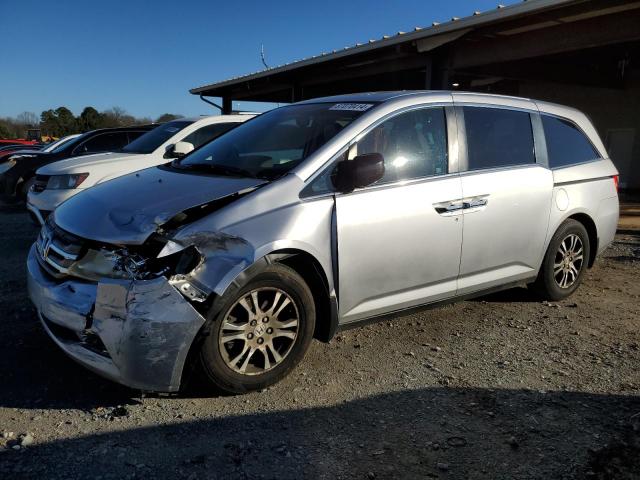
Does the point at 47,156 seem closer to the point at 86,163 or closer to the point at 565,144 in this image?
the point at 86,163

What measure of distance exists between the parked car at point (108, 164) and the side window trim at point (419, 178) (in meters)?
2.73

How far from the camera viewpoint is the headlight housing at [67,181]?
6.52 meters

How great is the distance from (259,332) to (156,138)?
556 cm

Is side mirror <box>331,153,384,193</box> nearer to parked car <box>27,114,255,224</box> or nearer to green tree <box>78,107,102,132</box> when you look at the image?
parked car <box>27,114,255,224</box>

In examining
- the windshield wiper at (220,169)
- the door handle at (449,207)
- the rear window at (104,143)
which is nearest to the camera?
the windshield wiper at (220,169)

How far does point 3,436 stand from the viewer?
2.55 m

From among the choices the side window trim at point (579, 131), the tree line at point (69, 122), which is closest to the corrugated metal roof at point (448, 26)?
the side window trim at point (579, 131)

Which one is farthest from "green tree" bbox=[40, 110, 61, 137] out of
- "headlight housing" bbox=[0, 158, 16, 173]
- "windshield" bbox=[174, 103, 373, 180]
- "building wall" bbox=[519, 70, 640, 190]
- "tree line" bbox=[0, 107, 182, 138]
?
"windshield" bbox=[174, 103, 373, 180]

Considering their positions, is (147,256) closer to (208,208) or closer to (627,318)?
(208,208)

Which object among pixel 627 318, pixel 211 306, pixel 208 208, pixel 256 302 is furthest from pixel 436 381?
pixel 627 318

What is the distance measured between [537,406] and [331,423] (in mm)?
1187

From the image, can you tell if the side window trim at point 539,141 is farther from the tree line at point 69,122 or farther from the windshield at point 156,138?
the tree line at point 69,122

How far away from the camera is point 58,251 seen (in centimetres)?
300

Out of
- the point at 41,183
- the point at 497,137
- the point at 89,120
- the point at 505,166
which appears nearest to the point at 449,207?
the point at 505,166
